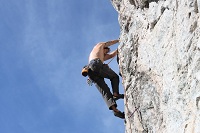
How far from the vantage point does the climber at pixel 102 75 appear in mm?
11719

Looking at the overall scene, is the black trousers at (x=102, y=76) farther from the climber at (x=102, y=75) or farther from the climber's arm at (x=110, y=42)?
the climber's arm at (x=110, y=42)

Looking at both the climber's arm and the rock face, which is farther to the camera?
the climber's arm

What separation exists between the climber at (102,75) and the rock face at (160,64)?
22.1 inches

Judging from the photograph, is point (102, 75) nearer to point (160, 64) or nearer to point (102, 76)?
point (102, 76)

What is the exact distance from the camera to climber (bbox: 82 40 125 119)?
38.4 feet

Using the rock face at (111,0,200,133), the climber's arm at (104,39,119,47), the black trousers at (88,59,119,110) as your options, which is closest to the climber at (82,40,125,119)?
the black trousers at (88,59,119,110)

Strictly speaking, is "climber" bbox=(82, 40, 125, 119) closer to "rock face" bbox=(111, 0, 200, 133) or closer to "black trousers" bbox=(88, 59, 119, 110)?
"black trousers" bbox=(88, 59, 119, 110)

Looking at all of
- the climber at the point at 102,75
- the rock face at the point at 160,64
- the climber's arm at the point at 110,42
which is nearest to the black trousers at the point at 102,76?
the climber at the point at 102,75

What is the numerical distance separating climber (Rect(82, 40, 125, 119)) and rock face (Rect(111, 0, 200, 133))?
0.56 metres

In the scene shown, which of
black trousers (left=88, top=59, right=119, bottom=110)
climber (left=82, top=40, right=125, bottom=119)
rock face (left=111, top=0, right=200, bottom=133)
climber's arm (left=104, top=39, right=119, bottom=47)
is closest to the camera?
rock face (left=111, top=0, right=200, bottom=133)

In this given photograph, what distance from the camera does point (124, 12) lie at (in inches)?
467

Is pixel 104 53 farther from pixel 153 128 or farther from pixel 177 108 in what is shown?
pixel 177 108

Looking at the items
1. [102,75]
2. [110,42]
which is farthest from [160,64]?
[110,42]

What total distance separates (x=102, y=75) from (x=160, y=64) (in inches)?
129
